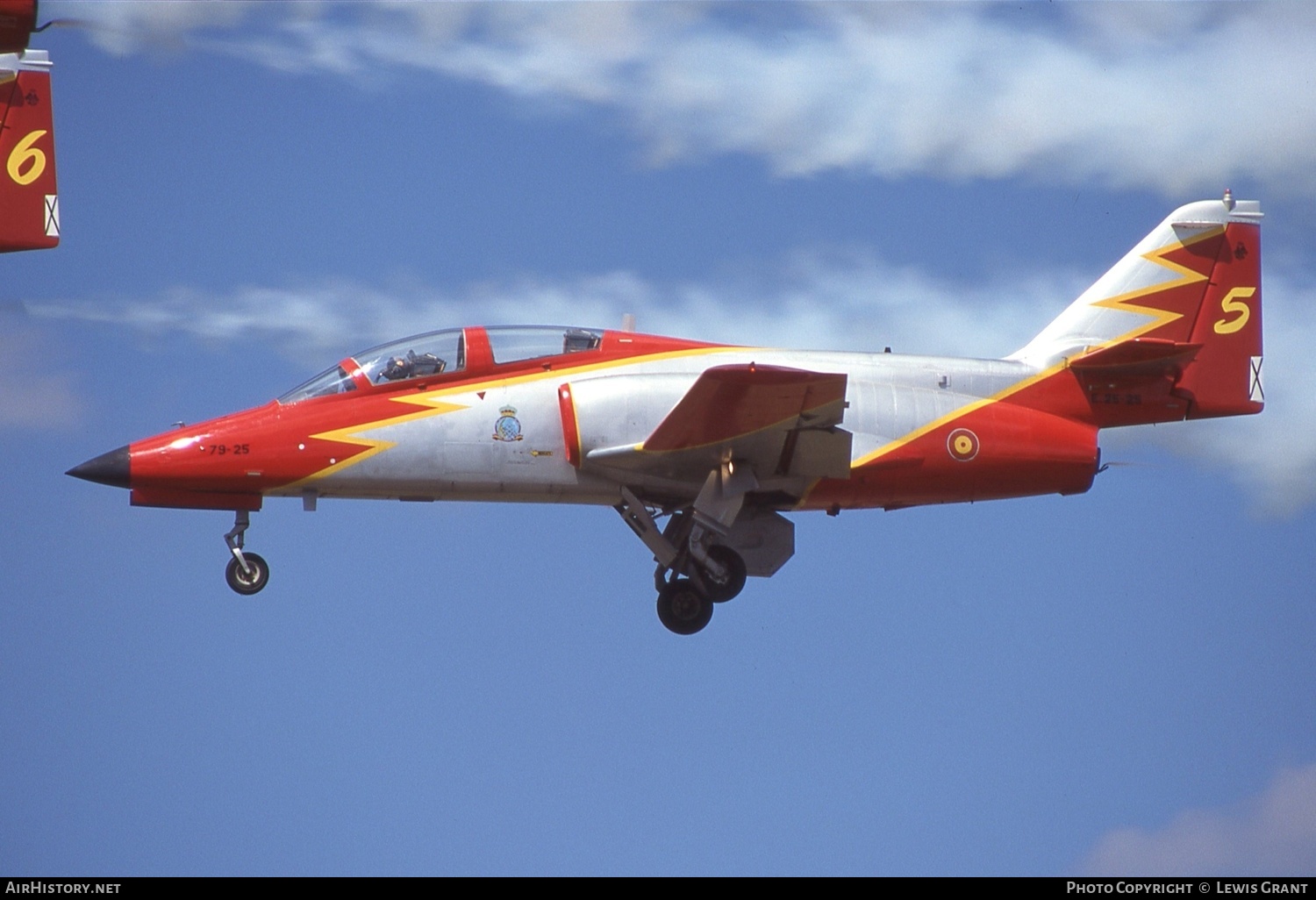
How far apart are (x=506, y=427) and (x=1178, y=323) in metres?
9.20

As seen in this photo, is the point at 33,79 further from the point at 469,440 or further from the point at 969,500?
the point at 969,500

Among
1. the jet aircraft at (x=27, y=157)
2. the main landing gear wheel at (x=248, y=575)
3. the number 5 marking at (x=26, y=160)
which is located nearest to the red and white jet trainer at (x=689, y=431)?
the main landing gear wheel at (x=248, y=575)

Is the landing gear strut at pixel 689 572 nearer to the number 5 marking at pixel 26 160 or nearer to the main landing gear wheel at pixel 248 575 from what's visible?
the main landing gear wheel at pixel 248 575

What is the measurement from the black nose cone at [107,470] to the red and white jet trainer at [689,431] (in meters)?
0.02

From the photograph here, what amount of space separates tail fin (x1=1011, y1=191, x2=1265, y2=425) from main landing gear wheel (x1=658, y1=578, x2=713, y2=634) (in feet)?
17.6

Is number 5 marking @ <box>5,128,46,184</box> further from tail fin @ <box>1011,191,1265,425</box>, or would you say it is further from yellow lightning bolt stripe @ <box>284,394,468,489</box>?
tail fin @ <box>1011,191,1265,425</box>

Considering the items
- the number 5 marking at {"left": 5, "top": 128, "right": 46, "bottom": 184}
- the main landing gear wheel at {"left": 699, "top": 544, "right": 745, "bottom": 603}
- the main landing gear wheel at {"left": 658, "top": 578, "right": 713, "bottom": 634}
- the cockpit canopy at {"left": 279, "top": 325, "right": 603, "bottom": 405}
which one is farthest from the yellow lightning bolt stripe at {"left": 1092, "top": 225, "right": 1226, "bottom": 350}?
the number 5 marking at {"left": 5, "top": 128, "right": 46, "bottom": 184}

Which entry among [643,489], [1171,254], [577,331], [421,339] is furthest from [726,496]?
[1171,254]

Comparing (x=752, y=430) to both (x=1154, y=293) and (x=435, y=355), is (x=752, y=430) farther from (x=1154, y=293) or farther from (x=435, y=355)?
(x=1154, y=293)

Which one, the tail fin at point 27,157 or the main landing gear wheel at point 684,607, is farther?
the tail fin at point 27,157

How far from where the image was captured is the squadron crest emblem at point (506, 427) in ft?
74.2

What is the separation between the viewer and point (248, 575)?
22.8 meters

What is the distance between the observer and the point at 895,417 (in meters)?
23.4

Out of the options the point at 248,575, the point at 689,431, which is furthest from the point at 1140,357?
the point at 248,575
